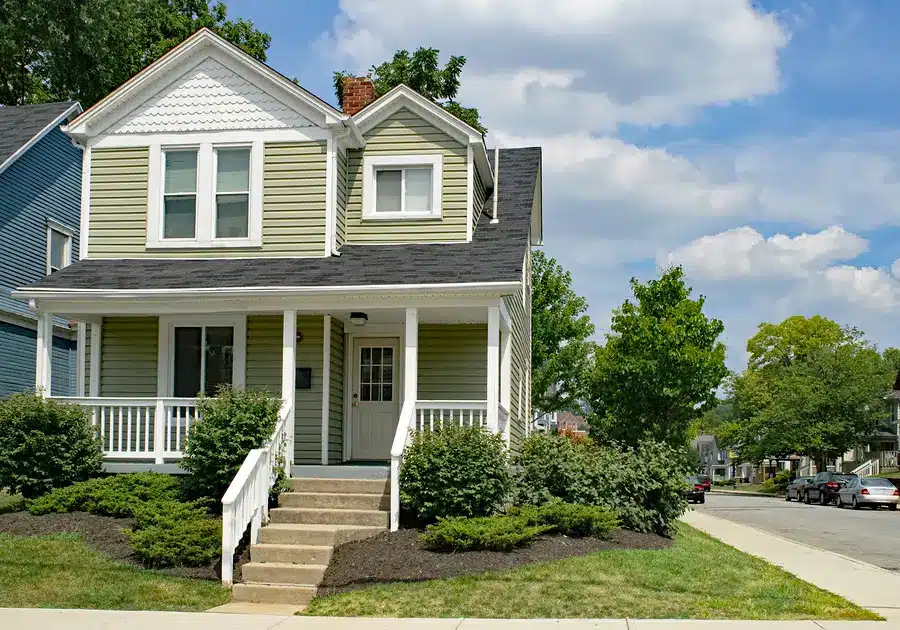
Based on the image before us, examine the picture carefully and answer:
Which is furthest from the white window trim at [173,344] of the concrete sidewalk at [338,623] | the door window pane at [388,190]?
the concrete sidewalk at [338,623]

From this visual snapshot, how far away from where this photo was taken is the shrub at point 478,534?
1095cm

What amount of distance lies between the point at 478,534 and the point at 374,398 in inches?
248

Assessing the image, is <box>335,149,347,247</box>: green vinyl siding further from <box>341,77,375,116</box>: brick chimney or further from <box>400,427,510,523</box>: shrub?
<box>400,427,510,523</box>: shrub

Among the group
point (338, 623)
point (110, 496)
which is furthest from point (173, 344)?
point (338, 623)

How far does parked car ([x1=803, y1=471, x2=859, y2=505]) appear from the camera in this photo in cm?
3972

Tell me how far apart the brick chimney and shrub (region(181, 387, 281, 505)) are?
23.2 feet

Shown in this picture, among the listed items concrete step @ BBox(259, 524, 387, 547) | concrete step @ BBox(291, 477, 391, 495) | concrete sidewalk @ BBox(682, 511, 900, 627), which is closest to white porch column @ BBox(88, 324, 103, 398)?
concrete step @ BBox(291, 477, 391, 495)

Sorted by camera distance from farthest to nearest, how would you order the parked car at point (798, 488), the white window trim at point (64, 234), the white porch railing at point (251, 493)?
the parked car at point (798, 488) → the white window trim at point (64, 234) → the white porch railing at point (251, 493)

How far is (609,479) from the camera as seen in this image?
13336 millimetres

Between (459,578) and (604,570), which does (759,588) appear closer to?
(604,570)

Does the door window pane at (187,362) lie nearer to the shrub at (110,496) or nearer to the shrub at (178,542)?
the shrub at (110,496)

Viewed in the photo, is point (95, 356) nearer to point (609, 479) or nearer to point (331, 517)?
point (331, 517)

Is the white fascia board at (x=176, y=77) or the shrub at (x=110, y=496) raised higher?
the white fascia board at (x=176, y=77)

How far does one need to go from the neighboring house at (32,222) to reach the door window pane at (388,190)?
1042 centimetres
